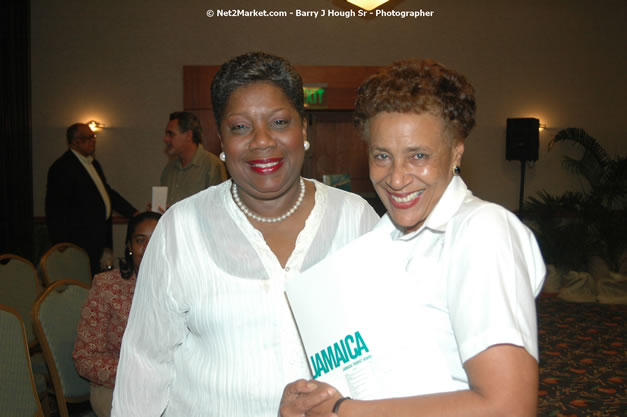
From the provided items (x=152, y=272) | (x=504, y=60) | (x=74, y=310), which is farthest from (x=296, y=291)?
(x=504, y=60)

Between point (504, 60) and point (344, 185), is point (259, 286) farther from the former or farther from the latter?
point (504, 60)

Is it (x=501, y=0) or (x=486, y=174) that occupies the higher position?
(x=501, y=0)

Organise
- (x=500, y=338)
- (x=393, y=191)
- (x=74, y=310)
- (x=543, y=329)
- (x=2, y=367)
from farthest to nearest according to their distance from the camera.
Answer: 1. (x=543, y=329)
2. (x=74, y=310)
3. (x=2, y=367)
4. (x=393, y=191)
5. (x=500, y=338)

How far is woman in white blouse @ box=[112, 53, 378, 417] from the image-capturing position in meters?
1.40

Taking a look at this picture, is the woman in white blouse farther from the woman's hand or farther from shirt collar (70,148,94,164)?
shirt collar (70,148,94,164)

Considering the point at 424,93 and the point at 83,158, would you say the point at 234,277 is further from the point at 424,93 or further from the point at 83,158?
the point at 83,158

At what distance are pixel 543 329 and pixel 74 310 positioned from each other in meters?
4.86

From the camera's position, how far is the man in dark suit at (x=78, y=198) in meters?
5.60

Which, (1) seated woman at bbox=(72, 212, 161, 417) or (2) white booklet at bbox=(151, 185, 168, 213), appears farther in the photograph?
(2) white booklet at bbox=(151, 185, 168, 213)

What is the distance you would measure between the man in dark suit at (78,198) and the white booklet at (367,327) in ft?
15.7

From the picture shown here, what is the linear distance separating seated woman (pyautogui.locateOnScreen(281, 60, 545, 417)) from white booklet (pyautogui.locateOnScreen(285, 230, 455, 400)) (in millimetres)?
16

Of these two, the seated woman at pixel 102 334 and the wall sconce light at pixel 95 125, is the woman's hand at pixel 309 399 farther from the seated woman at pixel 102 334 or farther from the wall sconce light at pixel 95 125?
the wall sconce light at pixel 95 125

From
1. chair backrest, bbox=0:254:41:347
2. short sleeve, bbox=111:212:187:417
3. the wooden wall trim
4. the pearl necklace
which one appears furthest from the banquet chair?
the wooden wall trim

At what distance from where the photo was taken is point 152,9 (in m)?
8.34
